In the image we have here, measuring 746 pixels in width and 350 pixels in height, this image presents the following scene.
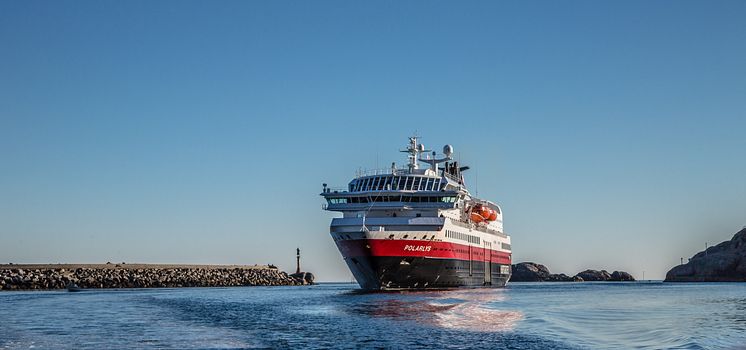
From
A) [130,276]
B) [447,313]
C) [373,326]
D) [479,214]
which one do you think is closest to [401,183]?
[479,214]

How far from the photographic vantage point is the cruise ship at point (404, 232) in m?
65.8

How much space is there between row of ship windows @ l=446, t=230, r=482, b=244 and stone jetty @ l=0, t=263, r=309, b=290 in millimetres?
49459

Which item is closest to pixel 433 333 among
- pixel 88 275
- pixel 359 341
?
pixel 359 341

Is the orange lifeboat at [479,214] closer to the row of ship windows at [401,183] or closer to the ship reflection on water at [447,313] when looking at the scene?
the row of ship windows at [401,183]

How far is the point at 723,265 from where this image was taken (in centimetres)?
18500

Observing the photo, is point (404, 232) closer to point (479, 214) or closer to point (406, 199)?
point (406, 199)

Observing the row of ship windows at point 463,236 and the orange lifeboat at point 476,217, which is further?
the orange lifeboat at point 476,217

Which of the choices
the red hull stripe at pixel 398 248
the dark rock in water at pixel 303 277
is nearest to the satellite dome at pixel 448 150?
the red hull stripe at pixel 398 248

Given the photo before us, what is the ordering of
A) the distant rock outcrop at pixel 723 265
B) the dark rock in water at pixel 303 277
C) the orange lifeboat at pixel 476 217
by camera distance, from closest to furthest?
the orange lifeboat at pixel 476 217 < the dark rock in water at pixel 303 277 < the distant rock outcrop at pixel 723 265

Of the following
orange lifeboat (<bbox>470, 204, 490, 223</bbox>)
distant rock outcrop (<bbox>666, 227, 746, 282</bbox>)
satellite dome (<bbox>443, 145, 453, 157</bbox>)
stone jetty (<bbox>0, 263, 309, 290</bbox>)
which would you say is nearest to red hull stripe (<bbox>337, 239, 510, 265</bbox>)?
orange lifeboat (<bbox>470, 204, 490, 223</bbox>)

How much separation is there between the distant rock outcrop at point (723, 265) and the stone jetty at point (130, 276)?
11019 centimetres

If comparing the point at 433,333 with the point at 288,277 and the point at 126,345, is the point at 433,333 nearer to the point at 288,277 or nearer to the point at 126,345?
the point at 126,345

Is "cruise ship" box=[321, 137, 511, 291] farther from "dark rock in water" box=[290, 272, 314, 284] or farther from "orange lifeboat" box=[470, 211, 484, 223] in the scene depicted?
"dark rock in water" box=[290, 272, 314, 284]

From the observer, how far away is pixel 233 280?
4946 inches
